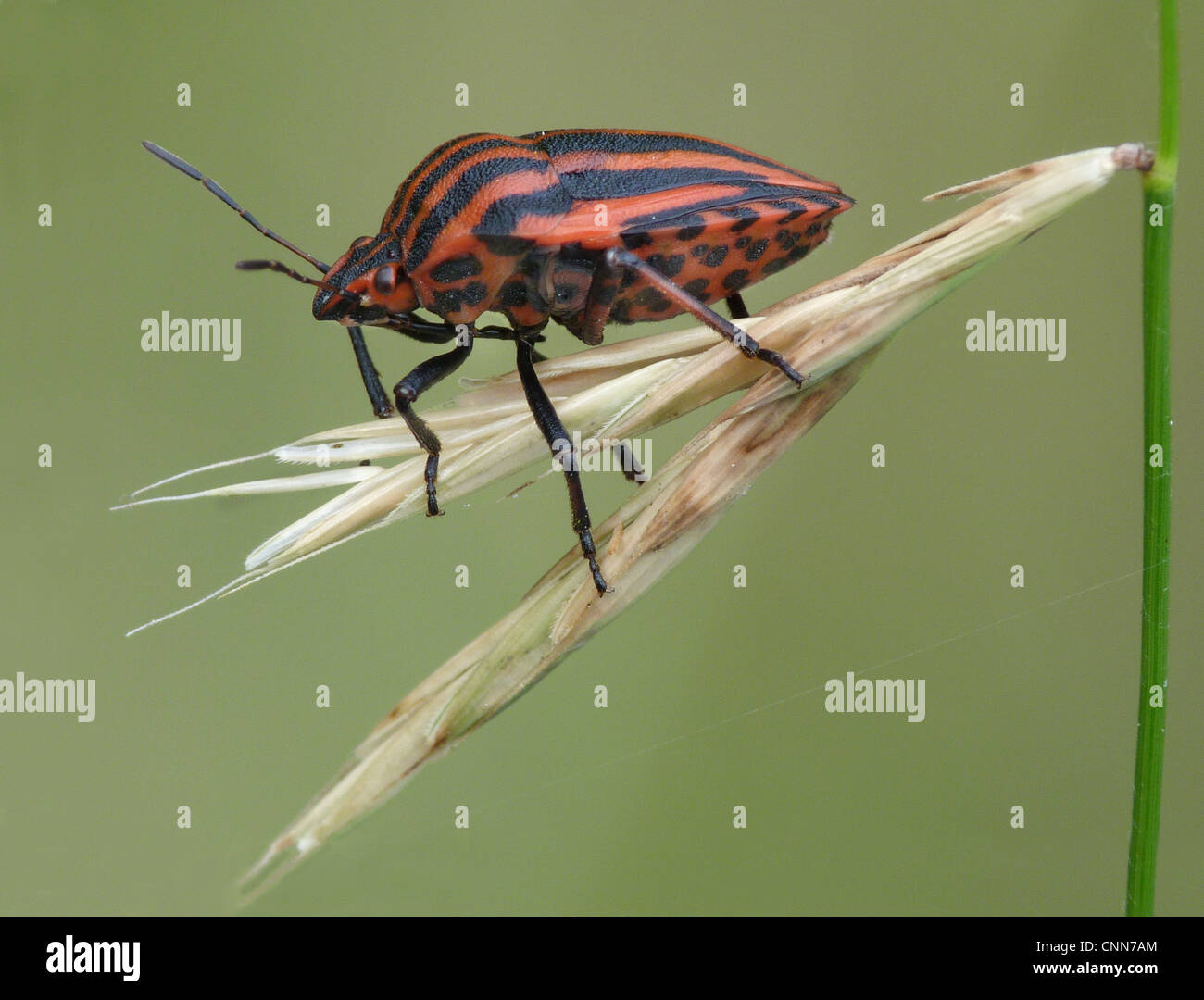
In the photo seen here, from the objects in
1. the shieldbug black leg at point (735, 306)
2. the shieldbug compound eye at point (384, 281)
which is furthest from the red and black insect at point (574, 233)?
the shieldbug black leg at point (735, 306)

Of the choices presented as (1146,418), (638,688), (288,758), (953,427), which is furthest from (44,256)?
(1146,418)

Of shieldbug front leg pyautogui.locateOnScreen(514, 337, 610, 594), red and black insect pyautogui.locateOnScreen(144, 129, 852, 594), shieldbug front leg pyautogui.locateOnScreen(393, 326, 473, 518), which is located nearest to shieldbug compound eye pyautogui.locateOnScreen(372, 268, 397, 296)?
red and black insect pyautogui.locateOnScreen(144, 129, 852, 594)

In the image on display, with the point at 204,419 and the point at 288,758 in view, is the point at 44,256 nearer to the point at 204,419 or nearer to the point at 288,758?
the point at 204,419

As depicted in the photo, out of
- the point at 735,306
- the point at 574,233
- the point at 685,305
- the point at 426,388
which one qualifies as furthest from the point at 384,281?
the point at 735,306

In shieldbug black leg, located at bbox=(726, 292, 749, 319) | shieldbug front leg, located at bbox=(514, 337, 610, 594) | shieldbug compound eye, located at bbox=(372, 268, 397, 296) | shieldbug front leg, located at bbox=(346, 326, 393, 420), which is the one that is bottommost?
shieldbug front leg, located at bbox=(514, 337, 610, 594)

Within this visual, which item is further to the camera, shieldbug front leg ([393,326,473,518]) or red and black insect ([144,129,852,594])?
red and black insect ([144,129,852,594])

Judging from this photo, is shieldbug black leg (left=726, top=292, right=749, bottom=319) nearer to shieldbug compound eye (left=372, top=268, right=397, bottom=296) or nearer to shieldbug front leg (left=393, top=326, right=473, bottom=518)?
shieldbug front leg (left=393, top=326, right=473, bottom=518)

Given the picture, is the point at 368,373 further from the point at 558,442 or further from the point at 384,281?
the point at 558,442
